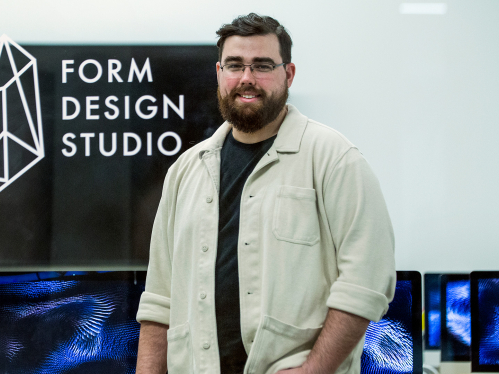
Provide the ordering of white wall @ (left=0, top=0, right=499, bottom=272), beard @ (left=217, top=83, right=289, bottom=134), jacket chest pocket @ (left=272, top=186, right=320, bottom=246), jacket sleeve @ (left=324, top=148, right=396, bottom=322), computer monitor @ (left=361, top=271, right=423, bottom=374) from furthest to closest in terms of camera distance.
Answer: white wall @ (left=0, top=0, right=499, bottom=272), computer monitor @ (left=361, top=271, right=423, bottom=374), beard @ (left=217, top=83, right=289, bottom=134), jacket chest pocket @ (left=272, top=186, right=320, bottom=246), jacket sleeve @ (left=324, top=148, right=396, bottom=322)

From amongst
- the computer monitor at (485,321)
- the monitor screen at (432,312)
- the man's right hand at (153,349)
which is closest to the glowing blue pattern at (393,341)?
the monitor screen at (432,312)

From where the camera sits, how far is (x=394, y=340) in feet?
6.61

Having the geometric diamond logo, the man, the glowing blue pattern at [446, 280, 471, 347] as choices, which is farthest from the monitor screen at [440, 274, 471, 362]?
the geometric diamond logo

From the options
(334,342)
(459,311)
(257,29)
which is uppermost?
(257,29)

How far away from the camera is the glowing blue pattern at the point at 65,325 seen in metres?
2.10

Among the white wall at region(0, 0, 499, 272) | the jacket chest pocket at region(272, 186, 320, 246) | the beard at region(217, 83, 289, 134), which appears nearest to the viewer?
the jacket chest pocket at region(272, 186, 320, 246)

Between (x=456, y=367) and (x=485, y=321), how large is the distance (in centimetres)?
24

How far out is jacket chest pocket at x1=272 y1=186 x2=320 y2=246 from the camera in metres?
1.38

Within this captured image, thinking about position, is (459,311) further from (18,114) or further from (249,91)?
(18,114)

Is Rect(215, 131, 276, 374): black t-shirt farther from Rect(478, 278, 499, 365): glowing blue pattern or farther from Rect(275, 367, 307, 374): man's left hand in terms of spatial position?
Rect(478, 278, 499, 365): glowing blue pattern

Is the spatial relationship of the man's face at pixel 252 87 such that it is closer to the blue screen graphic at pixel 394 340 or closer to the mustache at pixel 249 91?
the mustache at pixel 249 91

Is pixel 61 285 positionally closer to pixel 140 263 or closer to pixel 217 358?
pixel 140 263

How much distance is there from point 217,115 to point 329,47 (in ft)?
1.94

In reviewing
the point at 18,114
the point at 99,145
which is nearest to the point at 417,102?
the point at 99,145
